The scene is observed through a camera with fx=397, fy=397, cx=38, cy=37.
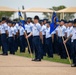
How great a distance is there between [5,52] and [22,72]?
26.3 feet

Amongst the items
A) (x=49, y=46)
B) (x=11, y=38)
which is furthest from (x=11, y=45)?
(x=49, y=46)

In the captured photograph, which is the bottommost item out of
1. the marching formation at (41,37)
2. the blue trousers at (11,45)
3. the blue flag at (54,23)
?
the blue trousers at (11,45)

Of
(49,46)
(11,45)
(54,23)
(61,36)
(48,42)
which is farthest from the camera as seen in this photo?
(11,45)

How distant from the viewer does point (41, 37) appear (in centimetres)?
1758

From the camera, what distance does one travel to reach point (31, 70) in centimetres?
1366

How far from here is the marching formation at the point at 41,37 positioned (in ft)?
57.5

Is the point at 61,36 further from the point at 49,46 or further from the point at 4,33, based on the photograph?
the point at 4,33

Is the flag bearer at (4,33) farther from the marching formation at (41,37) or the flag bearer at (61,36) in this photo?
the flag bearer at (61,36)

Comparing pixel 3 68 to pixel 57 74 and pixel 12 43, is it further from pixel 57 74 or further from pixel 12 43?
pixel 12 43

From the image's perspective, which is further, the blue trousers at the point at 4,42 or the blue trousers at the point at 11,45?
the blue trousers at the point at 11,45

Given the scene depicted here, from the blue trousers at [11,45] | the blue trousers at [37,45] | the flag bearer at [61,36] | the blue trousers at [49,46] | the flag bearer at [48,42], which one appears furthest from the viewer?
the blue trousers at [11,45]

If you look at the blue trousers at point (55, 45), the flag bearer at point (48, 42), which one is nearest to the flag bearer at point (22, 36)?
the blue trousers at point (55, 45)

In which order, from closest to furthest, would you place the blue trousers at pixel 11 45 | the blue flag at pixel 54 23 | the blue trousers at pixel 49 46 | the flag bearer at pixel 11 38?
the blue flag at pixel 54 23
the blue trousers at pixel 49 46
the flag bearer at pixel 11 38
the blue trousers at pixel 11 45

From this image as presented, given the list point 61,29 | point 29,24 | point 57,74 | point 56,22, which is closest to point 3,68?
point 57,74
